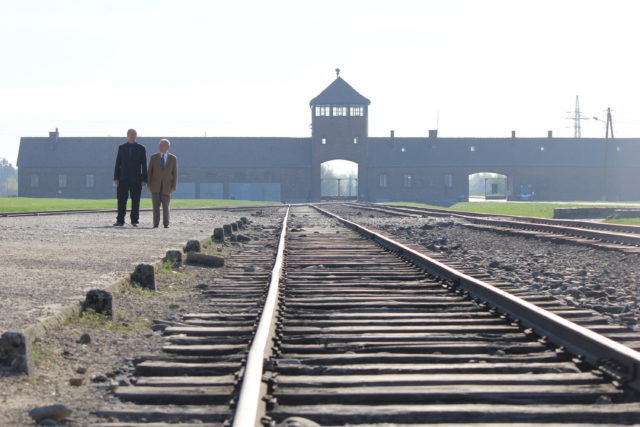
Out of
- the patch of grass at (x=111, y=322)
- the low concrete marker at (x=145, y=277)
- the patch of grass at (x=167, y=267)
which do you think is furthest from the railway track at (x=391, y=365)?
the patch of grass at (x=167, y=267)

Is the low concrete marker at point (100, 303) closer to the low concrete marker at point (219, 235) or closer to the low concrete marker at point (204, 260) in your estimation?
the low concrete marker at point (204, 260)

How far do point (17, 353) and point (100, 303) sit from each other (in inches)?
66.8

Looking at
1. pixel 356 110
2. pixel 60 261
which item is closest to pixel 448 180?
pixel 356 110

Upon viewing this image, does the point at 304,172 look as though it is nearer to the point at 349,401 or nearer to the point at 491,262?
the point at 491,262

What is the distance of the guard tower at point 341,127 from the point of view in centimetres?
7150

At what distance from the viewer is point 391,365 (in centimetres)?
401

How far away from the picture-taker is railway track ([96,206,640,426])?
128 inches

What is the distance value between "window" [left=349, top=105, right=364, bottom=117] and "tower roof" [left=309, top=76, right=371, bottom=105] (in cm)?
47

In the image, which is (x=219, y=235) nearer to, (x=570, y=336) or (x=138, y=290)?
(x=138, y=290)

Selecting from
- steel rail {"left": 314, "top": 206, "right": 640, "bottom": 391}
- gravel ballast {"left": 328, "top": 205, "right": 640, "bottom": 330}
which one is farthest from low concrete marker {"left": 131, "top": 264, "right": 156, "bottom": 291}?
gravel ballast {"left": 328, "top": 205, "right": 640, "bottom": 330}

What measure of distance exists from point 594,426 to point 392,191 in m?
71.2

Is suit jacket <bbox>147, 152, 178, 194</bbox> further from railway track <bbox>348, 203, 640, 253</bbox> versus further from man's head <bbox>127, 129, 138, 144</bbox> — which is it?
railway track <bbox>348, 203, 640, 253</bbox>

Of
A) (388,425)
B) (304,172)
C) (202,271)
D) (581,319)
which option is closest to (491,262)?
(202,271)

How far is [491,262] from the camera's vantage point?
9.48 metres
